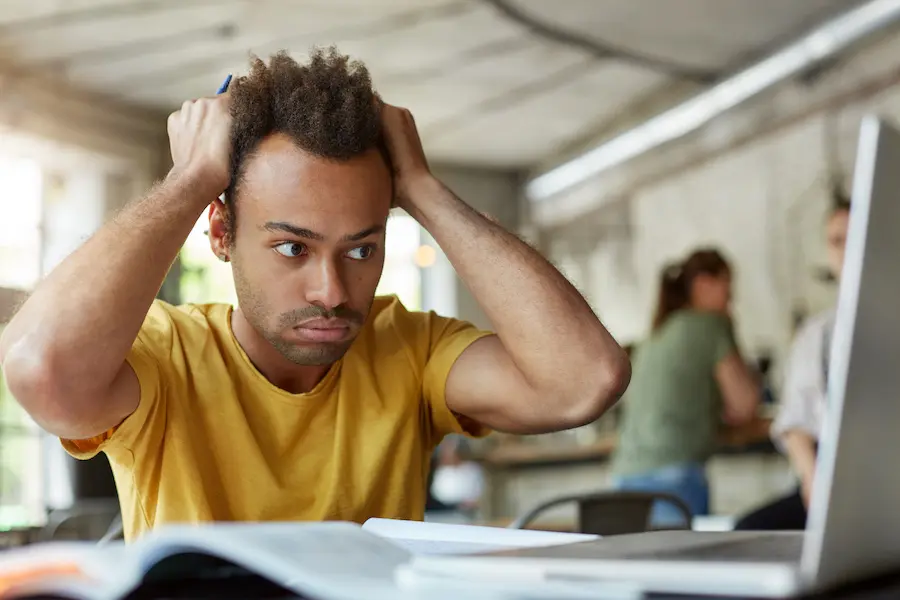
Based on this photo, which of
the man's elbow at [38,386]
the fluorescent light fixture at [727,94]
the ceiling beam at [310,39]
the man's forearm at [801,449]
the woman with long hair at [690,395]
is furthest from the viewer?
the ceiling beam at [310,39]

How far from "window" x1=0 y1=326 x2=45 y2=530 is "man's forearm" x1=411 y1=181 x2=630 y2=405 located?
449 cm

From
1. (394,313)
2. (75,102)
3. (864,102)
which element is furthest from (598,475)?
(394,313)

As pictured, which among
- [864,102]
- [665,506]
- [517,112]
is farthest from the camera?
[517,112]

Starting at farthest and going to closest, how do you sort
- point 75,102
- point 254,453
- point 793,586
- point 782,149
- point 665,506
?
point 75,102, point 782,149, point 665,506, point 254,453, point 793,586

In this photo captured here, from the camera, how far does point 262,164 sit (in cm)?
124

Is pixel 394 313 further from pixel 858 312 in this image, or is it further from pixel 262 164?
pixel 858 312

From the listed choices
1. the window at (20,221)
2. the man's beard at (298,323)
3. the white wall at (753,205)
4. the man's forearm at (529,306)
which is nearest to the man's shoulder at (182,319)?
the man's beard at (298,323)

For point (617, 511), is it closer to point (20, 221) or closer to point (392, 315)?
point (392, 315)

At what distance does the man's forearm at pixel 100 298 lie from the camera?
1041mm

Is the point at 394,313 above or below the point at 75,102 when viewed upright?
below

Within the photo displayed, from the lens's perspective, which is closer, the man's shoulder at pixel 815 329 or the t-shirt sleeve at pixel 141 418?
the t-shirt sleeve at pixel 141 418

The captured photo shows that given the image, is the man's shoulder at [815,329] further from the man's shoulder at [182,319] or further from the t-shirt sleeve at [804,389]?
the man's shoulder at [182,319]

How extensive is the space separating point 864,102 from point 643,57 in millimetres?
1186

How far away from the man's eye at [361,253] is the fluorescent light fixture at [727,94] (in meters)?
3.92
